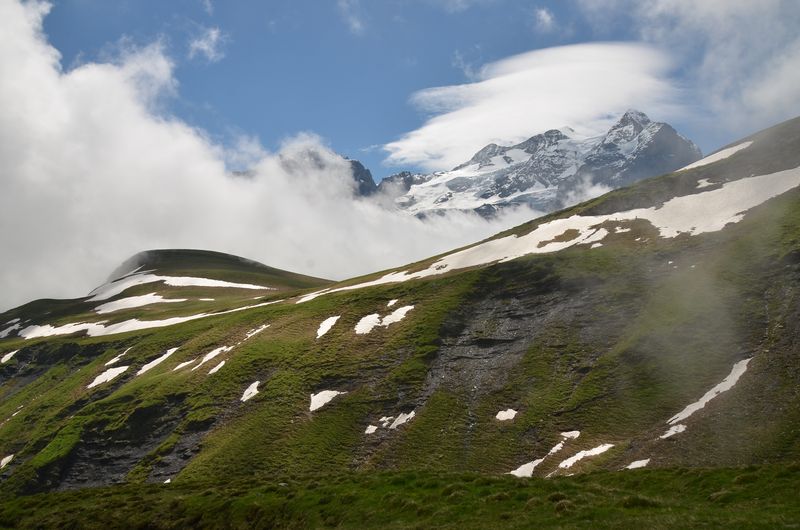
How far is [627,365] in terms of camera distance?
62625 millimetres

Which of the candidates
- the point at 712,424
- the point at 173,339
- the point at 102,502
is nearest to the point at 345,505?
the point at 102,502

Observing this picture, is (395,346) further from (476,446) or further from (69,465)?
(69,465)

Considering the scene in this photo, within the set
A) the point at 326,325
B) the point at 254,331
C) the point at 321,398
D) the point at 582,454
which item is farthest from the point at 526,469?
the point at 254,331

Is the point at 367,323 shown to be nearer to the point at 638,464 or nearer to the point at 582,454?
the point at 582,454

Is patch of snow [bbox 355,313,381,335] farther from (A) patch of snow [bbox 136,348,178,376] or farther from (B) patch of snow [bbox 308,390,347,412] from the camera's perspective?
(A) patch of snow [bbox 136,348,178,376]

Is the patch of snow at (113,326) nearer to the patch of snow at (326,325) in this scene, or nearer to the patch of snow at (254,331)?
the patch of snow at (254,331)

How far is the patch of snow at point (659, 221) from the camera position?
89.1m

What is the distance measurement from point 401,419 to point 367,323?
2738cm

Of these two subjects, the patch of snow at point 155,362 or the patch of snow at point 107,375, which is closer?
the patch of snow at point 155,362

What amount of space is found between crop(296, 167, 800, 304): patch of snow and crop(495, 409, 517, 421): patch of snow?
41.0 meters

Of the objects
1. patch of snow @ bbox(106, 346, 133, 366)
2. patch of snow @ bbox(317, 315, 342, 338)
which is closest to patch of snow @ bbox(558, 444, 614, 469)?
patch of snow @ bbox(317, 315, 342, 338)

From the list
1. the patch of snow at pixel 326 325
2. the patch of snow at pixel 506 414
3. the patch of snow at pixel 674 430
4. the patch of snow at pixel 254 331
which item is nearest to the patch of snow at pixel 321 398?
the patch of snow at pixel 326 325

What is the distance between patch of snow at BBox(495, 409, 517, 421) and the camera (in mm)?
62219

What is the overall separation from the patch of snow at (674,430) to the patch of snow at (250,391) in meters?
53.4
